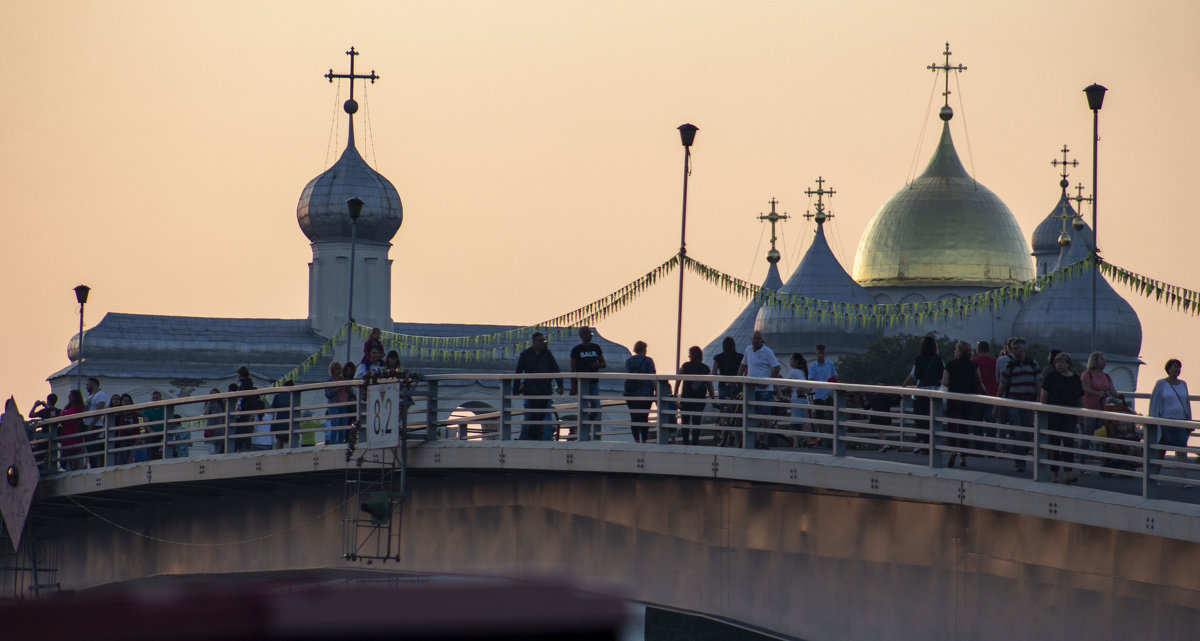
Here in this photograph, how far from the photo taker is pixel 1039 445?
689 inches

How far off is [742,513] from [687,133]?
857cm

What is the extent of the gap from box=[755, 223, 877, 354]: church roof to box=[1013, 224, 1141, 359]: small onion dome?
27.6 feet

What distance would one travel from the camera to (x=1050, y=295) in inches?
3964

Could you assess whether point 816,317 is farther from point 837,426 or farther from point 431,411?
point 837,426

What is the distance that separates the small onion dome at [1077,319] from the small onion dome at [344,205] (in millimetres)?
33376

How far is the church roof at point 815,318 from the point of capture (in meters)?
102

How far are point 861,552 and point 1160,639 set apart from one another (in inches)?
163

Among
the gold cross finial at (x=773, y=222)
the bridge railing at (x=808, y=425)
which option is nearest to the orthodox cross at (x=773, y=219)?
the gold cross finial at (x=773, y=222)

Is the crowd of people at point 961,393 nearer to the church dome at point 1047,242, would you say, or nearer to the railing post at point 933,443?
the railing post at point 933,443

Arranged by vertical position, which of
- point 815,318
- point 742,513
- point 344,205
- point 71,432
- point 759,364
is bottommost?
point 742,513

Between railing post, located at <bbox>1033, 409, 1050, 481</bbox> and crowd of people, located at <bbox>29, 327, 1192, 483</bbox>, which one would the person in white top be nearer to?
crowd of people, located at <bbox>29, 327, 1192, 483</bbox>

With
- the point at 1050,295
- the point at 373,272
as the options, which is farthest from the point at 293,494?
the point at 1050,295

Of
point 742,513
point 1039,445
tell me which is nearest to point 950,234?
point 742,513

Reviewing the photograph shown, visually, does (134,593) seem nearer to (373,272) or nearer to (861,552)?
(861,552)
